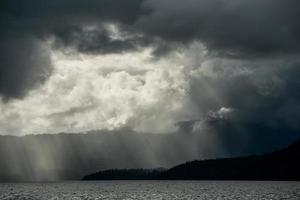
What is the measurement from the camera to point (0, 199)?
150m

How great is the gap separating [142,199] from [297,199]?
52.8 metres

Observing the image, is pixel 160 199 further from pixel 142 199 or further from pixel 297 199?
pixel 297 199

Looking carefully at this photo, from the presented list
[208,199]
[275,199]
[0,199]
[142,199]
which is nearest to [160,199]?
[142,199]

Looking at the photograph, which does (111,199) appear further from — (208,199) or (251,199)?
(251,199)

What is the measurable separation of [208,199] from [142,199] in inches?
933

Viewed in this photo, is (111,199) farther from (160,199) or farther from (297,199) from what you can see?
(297,199)

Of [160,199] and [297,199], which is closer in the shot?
[297,199]

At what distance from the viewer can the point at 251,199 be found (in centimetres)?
15575

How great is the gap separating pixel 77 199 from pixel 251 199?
62.0m

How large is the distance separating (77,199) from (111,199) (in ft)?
40.1

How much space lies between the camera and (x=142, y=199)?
15775cm

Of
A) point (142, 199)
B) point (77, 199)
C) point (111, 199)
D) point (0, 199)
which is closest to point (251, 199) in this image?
point (142, 199)

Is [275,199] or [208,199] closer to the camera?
[275,199]

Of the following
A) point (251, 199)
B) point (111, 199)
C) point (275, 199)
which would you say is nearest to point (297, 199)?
point (275, 199)
